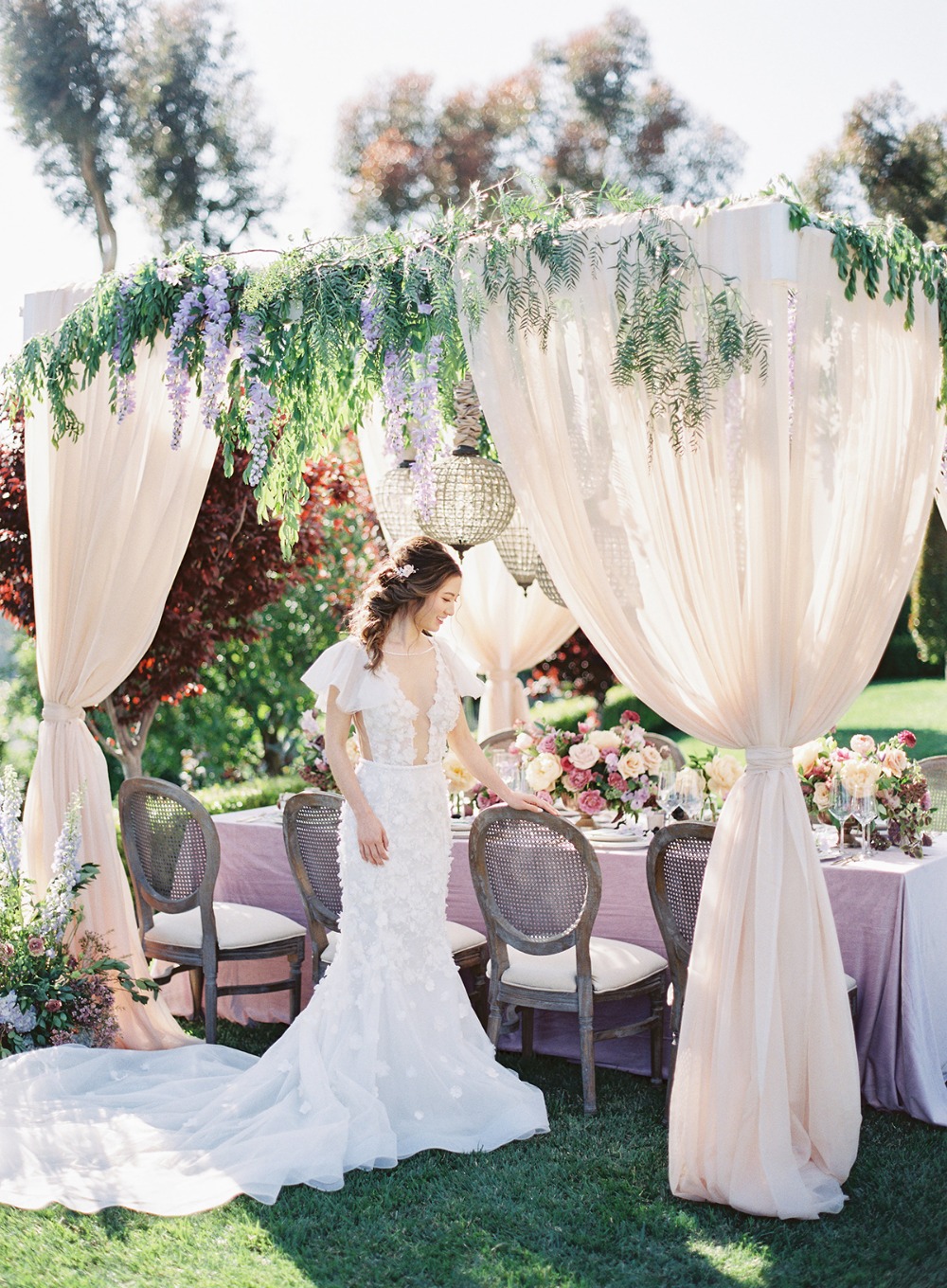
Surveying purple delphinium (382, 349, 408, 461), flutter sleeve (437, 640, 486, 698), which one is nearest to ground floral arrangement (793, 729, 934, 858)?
flutter sleeve (437, 640, 486, 698)

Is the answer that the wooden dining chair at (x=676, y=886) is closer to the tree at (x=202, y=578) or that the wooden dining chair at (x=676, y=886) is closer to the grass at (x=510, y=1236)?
the grass at (x=510, y=1236)

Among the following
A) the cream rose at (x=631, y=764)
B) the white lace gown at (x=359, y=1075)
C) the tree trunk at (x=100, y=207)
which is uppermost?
the tree trunk at (x=100, y=207)

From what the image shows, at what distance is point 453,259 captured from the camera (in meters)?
4.06

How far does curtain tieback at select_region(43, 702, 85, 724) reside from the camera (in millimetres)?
5230

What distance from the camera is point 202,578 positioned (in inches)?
273

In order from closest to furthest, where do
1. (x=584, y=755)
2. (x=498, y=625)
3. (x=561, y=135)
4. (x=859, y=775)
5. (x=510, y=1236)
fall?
(x=510, y=1236)
(x=859, y=775)
(x=584, y=755)
(x=498, y=625)
(x=561, y=135)

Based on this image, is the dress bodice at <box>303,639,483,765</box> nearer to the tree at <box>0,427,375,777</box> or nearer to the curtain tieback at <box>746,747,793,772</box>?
the curtain tieback at <box>746,747,793,772</box>

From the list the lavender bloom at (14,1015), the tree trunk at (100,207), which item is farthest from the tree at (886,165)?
the lavender bloom at (14,1015)

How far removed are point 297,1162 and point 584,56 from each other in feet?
62.5

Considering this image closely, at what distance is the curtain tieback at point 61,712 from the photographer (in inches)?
206

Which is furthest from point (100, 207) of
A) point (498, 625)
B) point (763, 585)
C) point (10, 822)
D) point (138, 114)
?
point (763, 585)

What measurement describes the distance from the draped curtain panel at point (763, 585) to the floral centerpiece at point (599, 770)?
121 cm

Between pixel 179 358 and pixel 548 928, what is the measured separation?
91.9 inches

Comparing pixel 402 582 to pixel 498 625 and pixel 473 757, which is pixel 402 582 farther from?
pixel 498 625
